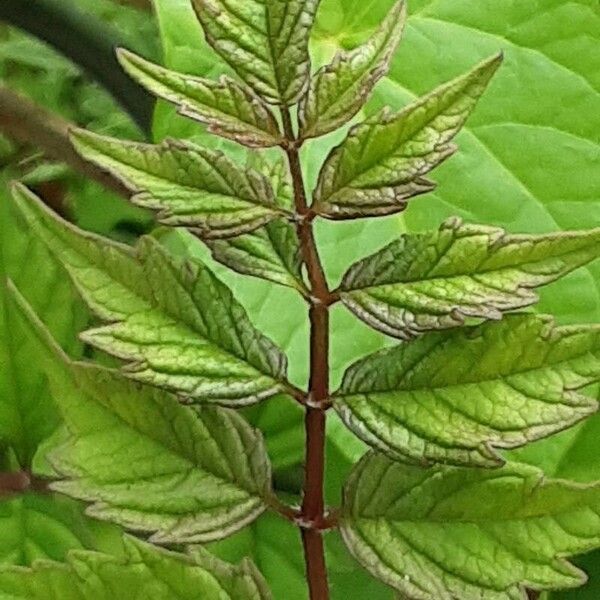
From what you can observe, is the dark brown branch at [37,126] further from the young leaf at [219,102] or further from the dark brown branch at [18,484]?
the young leaf at [219,102]

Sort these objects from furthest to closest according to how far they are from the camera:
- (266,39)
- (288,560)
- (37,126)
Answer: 1. (37,126)
2. (288,560)
3. (266,39)

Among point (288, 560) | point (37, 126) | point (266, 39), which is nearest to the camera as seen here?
point (266, 39)

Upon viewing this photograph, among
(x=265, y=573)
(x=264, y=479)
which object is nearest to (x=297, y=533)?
(x=265, y=573)

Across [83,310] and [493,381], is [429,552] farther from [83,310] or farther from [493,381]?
[83,310]

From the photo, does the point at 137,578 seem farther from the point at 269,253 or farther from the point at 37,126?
the point at 37,126

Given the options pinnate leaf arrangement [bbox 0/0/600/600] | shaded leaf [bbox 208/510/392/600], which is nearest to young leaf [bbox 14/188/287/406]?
pinnate leaf arrangement [bbox 0/0/600/600]

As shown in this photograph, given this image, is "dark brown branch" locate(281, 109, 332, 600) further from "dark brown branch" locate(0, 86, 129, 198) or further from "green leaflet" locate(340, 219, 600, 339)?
"dark brown branch" locate(0, 86, 129, 198)

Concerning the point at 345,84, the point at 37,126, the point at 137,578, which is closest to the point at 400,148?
the point at 345,84
